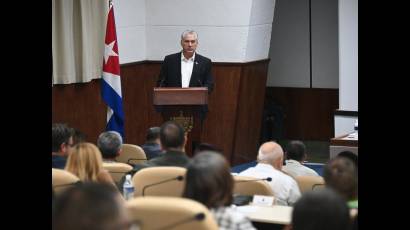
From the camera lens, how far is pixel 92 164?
17.4 ft

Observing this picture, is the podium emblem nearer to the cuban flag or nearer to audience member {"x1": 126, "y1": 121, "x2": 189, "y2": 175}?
the cuban flag

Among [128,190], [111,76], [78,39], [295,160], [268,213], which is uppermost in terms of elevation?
[78,39]

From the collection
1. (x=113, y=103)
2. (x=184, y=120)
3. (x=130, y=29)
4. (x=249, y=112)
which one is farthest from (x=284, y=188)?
(x=249, y=112)

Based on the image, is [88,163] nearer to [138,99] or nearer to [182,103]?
[182,103]

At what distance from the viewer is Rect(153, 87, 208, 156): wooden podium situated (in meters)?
8.83

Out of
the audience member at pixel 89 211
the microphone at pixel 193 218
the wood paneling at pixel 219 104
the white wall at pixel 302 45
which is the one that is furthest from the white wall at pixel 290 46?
the audience member at pixel 89 211

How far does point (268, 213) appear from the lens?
16.7 feet

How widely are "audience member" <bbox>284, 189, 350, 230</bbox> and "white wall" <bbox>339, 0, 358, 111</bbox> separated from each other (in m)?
7.90

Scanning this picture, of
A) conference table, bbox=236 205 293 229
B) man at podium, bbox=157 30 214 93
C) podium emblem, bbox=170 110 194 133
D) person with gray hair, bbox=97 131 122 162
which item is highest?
man at podium, bbox=157 30 214 93

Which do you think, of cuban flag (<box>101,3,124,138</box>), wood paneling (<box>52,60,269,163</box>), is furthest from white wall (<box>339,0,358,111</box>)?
cuban flag (<box>101,3,124,138</box>)

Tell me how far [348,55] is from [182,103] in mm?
3106

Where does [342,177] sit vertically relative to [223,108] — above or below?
below
